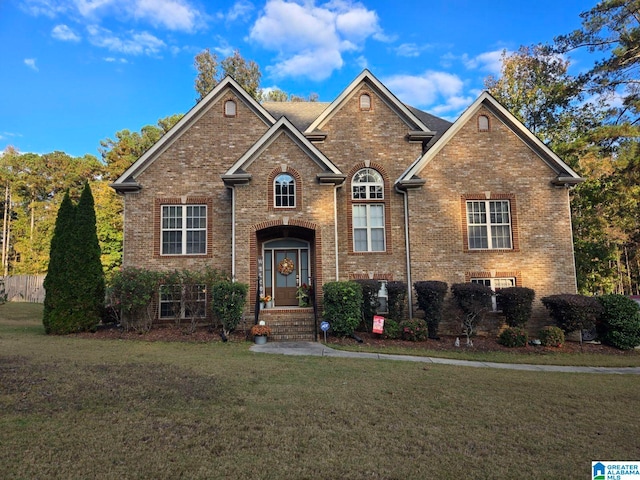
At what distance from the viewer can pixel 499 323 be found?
13734mm

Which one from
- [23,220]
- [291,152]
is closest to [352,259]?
[291,152]

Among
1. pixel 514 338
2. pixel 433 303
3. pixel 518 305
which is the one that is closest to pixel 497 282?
pixel 518 305

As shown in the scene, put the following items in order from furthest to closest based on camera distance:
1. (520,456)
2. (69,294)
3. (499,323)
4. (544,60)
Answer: (544,60) < (499,323) < (69,294) < (520,456)

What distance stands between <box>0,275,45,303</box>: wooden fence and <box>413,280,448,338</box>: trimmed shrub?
29.1 meters

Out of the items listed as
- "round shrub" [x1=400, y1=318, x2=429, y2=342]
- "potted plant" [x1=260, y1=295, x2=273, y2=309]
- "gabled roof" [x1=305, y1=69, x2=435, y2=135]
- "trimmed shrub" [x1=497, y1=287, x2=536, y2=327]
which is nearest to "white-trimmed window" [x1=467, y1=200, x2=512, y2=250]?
"trimmed shrub" [x1=497, y1=287, x2=536, y2=327]

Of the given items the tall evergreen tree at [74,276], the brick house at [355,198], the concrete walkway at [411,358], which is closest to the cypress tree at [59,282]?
the tall evergreen tree at [74,276]

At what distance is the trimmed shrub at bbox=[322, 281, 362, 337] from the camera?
39.7 feet

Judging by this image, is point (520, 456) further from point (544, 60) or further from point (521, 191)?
point (544, 60)

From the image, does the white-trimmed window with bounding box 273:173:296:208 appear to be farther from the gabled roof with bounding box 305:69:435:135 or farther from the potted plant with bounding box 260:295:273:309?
the potted plant with bounding box 260:295:273:309

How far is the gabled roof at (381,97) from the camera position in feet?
50.1

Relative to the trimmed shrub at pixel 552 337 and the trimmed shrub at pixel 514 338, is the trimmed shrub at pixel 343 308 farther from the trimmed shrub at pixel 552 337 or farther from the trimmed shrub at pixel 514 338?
the trimmed shrub at pixel 552 337

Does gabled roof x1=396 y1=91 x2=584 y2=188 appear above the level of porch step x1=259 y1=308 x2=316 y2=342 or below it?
above

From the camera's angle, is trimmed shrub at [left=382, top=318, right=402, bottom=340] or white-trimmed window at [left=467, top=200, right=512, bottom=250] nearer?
trimmed shrub at [left=382, top=318, right=402, bottom=340]

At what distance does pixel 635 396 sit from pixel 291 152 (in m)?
11.0
